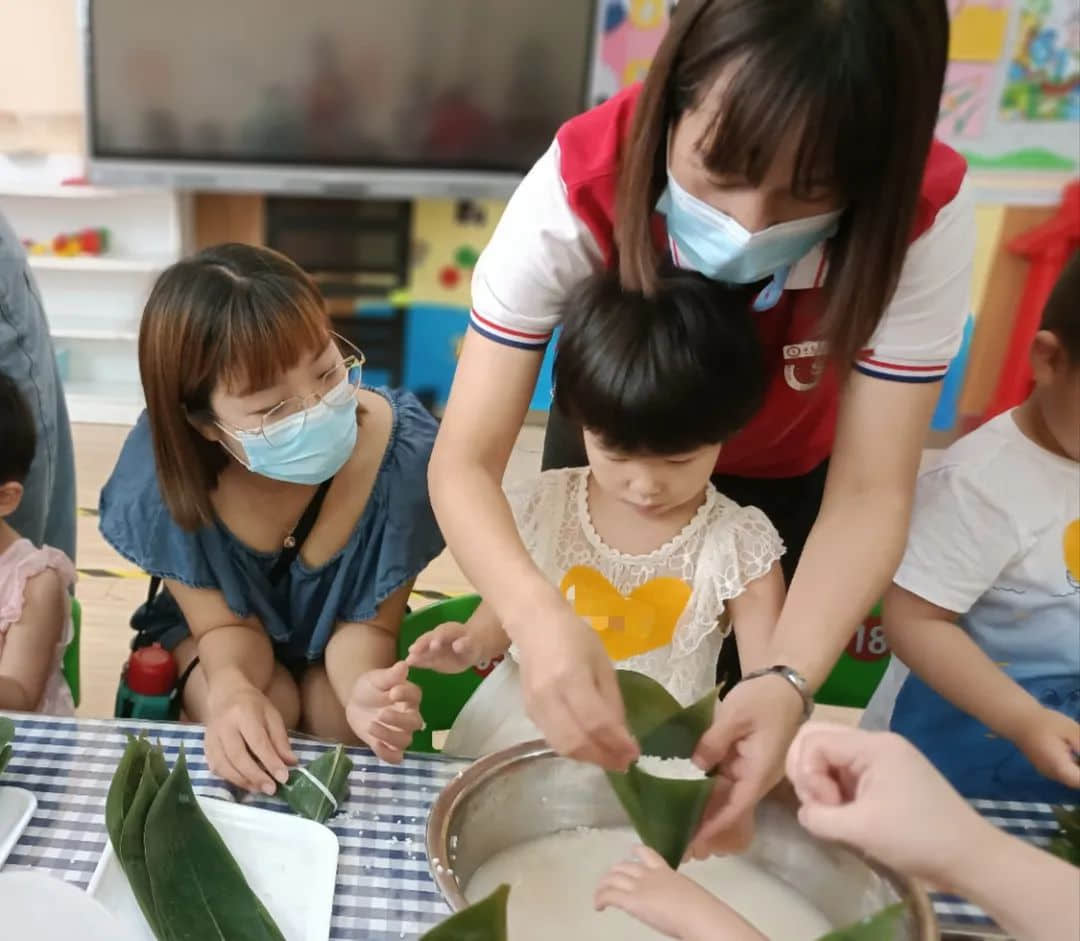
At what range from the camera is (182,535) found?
1128 millimetres

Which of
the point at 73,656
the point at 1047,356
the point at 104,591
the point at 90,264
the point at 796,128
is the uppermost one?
the point at 796,128

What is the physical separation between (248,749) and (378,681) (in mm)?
127

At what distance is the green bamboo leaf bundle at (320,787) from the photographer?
31.1 inches

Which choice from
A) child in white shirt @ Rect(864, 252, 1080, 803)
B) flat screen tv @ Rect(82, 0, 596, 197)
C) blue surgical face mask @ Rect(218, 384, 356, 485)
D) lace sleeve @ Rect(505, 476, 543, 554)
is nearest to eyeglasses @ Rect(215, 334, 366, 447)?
blue surgical face mask @ Rect(218, 384, 356, 485)

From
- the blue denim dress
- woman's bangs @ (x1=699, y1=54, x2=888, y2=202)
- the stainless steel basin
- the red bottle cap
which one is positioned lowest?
the red bottle cap

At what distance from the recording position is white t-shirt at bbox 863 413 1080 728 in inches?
41.5

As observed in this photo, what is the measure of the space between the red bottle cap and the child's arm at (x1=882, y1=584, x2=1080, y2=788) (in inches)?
33.3

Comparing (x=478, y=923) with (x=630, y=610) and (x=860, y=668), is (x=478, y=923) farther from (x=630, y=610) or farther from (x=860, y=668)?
(x=860, y=668)

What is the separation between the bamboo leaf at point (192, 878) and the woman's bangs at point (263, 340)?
18.2 inches

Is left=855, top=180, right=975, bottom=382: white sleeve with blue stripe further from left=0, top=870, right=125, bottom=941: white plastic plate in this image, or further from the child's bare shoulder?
the child's bare shoulder

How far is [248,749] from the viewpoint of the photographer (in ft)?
2.76

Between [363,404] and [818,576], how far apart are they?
641 mm

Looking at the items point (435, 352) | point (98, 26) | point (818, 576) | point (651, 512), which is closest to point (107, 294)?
point (98, 26)

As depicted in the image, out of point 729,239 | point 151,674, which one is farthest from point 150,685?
point 729,239
